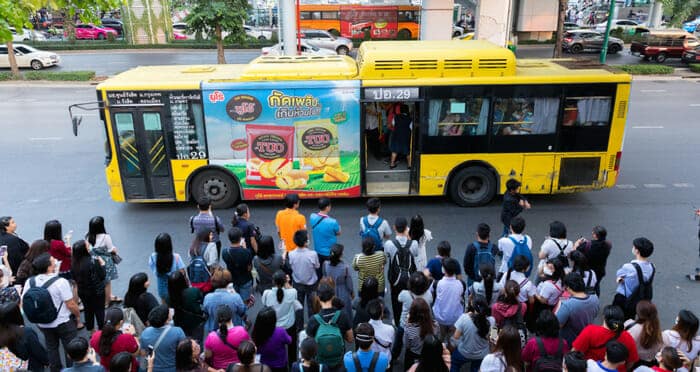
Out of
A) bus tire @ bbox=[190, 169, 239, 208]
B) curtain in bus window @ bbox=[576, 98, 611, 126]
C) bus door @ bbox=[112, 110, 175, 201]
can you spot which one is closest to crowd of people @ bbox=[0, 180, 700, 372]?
bus tire @ bbox=[190, 169, 239, 208]

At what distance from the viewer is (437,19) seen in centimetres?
2172

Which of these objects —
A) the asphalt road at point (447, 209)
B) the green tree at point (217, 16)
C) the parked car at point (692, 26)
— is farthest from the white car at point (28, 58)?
the parked car at point (692, 26)

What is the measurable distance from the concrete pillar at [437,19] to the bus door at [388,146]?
37.3 feet

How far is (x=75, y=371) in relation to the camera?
4.25m

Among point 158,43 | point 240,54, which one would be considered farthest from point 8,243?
→ point 158,43

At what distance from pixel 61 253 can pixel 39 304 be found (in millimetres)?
1338

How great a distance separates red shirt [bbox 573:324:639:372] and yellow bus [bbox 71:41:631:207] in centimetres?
603

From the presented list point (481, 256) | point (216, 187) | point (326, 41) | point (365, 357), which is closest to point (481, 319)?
point (365, 357)

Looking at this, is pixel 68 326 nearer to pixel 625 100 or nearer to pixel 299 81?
pixel 299 81

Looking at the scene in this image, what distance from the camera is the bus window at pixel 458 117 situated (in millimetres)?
10188

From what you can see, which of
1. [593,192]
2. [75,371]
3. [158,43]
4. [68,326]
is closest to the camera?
[75,371]

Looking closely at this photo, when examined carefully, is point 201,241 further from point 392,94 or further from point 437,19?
point 437,19

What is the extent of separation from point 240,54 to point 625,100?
27.9 m

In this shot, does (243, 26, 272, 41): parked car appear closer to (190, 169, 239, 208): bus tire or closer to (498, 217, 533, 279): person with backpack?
(190, 169, 239, 208): bus tire
